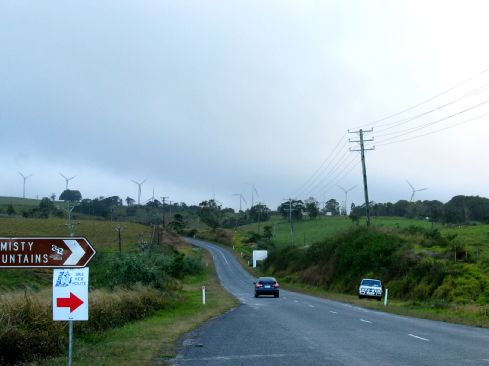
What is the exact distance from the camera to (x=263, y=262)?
371 feet

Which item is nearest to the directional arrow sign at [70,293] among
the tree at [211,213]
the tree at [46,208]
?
the tree at [46,208]

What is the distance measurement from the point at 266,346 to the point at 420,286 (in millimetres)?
39166

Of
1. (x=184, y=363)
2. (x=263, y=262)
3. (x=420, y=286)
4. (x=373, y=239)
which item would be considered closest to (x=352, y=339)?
(x=184, y=363)

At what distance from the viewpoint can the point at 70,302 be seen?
38.4 feet

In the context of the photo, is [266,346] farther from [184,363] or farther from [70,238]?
[70,238]

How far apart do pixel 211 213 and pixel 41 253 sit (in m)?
179

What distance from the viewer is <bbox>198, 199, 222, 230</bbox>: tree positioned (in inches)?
7279

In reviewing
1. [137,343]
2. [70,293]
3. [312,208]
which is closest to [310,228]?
[312,208]

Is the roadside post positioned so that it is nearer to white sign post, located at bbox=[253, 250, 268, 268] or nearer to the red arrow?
the red arrow

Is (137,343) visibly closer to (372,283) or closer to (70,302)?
(70,302)

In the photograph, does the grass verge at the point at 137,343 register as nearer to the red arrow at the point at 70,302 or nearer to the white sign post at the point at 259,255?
the red arrow at the point at 70,302

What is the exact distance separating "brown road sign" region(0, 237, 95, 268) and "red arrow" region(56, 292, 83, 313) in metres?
0.60

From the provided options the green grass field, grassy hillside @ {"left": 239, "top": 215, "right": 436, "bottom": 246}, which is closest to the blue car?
the green grass field

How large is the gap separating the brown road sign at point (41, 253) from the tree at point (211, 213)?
16856 cm
